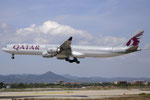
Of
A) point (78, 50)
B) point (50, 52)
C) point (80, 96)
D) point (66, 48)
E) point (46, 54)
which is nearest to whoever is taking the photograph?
point (80, 96)

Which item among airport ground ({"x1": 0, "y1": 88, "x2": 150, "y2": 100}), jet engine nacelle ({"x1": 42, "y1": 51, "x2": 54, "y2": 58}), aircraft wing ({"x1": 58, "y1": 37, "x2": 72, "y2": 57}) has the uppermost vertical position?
aircraft wing ({"x1": 58, "y1": 37, "x2": 72, "y2": 57})

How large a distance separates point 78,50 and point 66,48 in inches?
121

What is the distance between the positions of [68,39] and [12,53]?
53.6 ft

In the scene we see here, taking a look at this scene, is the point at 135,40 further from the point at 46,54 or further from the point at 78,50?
the point at 46,54

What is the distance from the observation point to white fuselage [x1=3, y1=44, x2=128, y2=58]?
68.4m

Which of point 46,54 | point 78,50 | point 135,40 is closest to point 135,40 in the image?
point 135,40

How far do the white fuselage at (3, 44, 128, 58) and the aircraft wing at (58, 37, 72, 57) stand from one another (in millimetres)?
926

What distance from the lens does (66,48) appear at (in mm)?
70812

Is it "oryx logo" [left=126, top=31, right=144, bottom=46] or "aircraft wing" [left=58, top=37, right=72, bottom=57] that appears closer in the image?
"aircraft wing" [left=58, top=37, right=72, bottom=57]

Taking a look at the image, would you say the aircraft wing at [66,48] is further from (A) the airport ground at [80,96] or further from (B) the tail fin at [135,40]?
(B) the tail fin at [135,40]

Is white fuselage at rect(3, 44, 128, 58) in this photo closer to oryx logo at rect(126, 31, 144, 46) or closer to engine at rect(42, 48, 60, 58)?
engine at rect(42, 48, 60, 58)

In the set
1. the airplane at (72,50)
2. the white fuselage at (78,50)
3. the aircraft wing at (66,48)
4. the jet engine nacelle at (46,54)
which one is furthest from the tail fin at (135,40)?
the jet engine nacelle at (46,54)

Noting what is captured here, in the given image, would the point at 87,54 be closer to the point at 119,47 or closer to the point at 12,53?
the point at 119,47

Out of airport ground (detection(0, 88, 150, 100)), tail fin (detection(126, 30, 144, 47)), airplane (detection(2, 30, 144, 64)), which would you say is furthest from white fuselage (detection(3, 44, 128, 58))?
airport ground (detection(0, 88, 150, 100))
